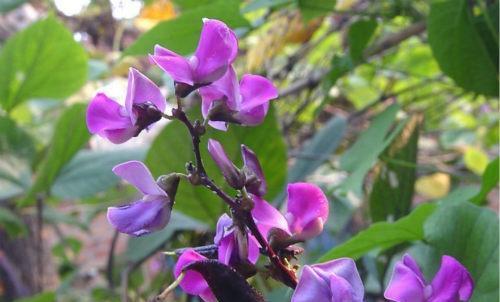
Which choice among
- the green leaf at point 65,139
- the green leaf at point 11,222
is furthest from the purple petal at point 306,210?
the green leaf at point 11,222

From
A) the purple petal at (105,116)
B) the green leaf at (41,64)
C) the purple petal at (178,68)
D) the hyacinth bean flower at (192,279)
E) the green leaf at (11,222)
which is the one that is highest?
the purple petal at (178,68)

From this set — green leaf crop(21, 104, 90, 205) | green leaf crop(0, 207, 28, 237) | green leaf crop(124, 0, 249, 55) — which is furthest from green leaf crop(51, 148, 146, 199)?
green leaf crop(124, 0, 249, 55)

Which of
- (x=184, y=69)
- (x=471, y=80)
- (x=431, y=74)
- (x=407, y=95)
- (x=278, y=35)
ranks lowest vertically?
(x=407, y=95)

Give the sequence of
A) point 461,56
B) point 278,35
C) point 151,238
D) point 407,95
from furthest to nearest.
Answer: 1. point 407,95
2. point 278,35
3. point 151,238
4. point 461,56

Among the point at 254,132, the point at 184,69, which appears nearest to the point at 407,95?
the point at 254,132

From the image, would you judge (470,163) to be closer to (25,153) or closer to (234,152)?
(234,152)

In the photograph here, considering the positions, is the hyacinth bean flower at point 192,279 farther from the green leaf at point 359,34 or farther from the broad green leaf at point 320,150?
the broad green leaf at point 320,150
